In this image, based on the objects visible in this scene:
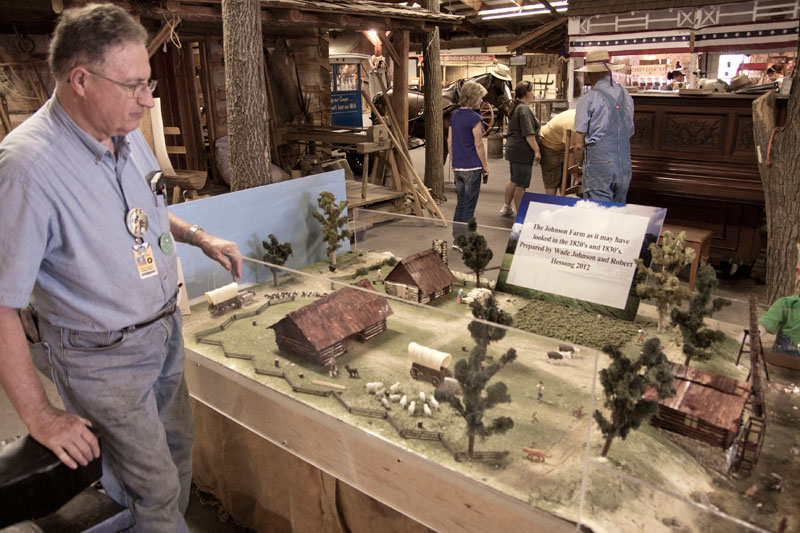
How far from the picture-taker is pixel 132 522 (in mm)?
2135

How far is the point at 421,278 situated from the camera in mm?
4055

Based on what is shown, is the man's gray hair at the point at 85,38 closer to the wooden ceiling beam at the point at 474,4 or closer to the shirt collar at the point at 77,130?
the shirt collar at the point at 77,130

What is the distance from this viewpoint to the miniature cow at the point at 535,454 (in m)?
2.27

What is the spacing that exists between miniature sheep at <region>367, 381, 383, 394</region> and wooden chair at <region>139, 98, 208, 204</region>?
125 inches

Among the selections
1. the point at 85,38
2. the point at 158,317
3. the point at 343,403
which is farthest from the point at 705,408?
the point at 85,38

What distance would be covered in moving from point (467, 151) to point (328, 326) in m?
4.43

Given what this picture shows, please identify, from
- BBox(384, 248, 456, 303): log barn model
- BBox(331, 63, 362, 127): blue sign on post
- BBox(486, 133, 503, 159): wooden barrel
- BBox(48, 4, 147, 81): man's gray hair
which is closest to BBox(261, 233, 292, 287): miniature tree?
BBox(384, 248, 456, 303): log barn model

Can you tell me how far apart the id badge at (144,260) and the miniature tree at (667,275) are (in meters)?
2.67

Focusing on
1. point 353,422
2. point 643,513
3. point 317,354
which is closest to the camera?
point 643,513

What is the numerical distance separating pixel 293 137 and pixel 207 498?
24.4ft

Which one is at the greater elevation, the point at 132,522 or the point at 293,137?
the point at 293,137

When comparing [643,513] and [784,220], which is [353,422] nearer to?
[643,513]

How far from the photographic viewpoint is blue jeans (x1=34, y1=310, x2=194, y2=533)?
1999 millimetres

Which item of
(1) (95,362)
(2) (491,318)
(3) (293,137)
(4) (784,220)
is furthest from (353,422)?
(3) (293,137)
